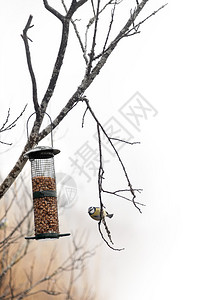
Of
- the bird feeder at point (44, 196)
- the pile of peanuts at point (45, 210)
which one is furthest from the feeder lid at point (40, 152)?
the pile of peanuts at point (45, 210)

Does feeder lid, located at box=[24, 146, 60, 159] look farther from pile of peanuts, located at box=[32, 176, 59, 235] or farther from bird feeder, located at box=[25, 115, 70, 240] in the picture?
pile of peanuts, located at box=[32, 176, 59, 235]

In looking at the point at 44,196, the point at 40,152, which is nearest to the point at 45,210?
the point at 44,196

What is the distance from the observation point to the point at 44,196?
6.84ft

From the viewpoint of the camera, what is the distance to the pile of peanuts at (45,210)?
205cm

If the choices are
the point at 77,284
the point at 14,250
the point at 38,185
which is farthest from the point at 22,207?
the point at 38,185

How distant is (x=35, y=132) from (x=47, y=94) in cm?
15

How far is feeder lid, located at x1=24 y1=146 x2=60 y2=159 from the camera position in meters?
1.90

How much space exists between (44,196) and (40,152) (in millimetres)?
231

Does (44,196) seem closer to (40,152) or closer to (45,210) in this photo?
(45,210)

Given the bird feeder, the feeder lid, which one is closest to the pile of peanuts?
the bird feeder

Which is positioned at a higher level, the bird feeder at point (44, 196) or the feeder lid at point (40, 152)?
the feeder lid at point (40, 152)

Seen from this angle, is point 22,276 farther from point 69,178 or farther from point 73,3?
point 73,3

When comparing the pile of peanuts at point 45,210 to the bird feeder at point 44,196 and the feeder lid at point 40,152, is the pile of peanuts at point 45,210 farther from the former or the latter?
the feeder lid at point 40,152

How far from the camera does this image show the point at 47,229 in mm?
2037
